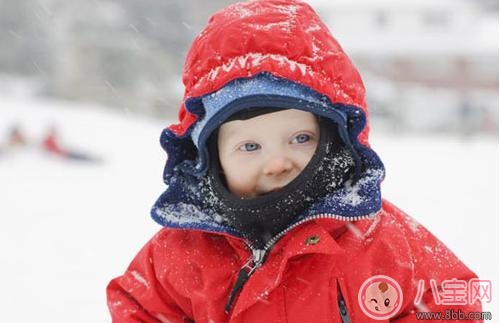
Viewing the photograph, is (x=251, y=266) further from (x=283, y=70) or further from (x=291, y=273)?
(x=283, y=70)

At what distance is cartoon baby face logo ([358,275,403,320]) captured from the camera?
167 centimetres

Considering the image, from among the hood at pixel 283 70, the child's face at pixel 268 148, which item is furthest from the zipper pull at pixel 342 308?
the child's face at pixel 268 148

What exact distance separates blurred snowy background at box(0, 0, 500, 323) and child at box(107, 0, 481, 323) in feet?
4.39

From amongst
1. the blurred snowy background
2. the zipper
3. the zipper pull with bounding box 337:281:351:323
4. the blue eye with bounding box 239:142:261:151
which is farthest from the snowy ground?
the blue eye with bounding box 239:142:261:151

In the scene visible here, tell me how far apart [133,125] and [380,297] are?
42.2 feet

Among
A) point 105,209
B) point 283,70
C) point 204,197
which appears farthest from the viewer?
point 105,209

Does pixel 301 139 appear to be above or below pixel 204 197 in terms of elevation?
above

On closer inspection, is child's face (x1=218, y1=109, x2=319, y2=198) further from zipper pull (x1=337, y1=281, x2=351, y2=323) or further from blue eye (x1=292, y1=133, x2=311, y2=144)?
zipper pull (x1=337, y1=281, x2=351, y2=323)

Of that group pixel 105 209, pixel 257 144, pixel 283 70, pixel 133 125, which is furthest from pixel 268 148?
pixel 133 125

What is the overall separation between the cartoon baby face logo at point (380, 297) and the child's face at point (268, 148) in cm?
34

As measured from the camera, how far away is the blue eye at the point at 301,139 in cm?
169

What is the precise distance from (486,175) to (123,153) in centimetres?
591

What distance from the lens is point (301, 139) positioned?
1697 millimetres

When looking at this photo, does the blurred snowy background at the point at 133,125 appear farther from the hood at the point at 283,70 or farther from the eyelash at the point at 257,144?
the eyelash at the point at 257,144
